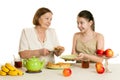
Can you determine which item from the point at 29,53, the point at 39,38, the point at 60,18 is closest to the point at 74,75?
the point at 29,53

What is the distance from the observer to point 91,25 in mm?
3699

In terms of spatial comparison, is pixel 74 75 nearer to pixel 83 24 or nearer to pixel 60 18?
pixel 83 24

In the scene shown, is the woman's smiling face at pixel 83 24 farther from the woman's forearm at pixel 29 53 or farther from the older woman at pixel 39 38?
the woman's forearm at pixel 29 53

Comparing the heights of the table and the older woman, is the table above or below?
below

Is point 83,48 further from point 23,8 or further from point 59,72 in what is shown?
point 23,8

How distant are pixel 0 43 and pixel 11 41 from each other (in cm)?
20

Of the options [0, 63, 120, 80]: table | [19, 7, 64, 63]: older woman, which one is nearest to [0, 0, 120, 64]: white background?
[19, 7, 64, 63]: older woman

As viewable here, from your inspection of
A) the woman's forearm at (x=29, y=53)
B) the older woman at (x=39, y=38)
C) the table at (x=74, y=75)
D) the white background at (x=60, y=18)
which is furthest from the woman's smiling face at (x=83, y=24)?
the white background at (x=60, y=18)

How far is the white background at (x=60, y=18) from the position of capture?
5379 mm

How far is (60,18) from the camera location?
5457 millimetres

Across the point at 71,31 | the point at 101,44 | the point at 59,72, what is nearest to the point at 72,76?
the point at 59,72

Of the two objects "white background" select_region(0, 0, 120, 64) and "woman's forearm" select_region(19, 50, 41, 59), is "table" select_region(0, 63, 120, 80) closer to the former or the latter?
"woman's forearm" select_region(19, 50, 41, 59)

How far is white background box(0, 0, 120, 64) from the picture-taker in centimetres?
538

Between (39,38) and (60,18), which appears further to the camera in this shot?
(60,18)
